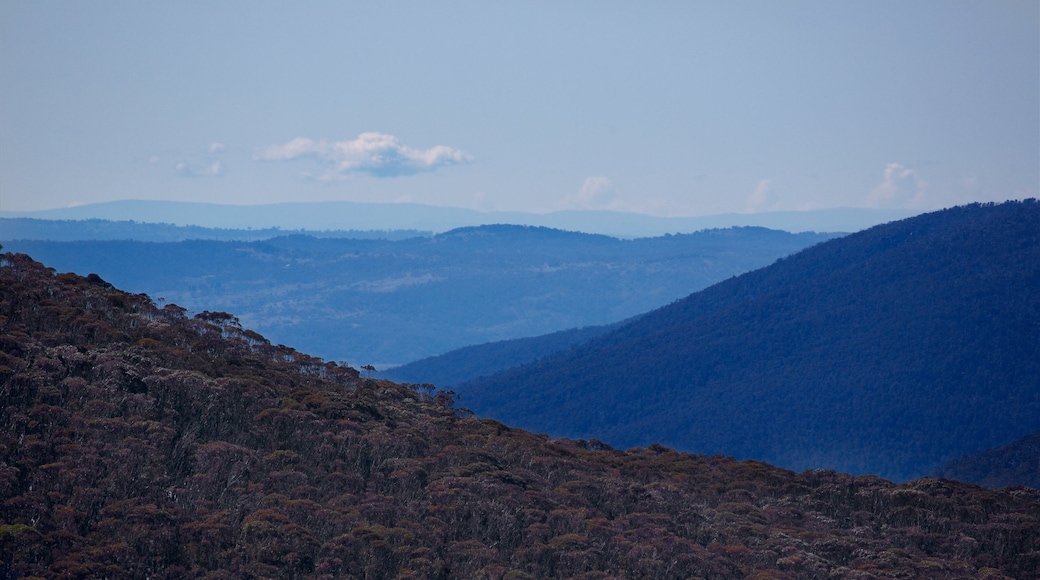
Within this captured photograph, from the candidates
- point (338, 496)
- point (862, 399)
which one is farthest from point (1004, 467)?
point (338, 496)

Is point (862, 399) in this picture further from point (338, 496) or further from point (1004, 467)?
point (338, 496)

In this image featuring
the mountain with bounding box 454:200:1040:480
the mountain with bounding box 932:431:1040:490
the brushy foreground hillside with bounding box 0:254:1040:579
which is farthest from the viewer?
the mountain with bounding box 454:200:1040:480

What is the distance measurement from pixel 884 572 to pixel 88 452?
2474 cm

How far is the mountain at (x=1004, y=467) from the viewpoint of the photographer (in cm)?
11556

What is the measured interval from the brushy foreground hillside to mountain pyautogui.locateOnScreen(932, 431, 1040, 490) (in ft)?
246

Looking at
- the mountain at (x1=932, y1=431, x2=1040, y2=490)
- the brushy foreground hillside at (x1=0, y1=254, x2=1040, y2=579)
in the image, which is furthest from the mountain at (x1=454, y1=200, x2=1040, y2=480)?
the brushy foreground hillside at (x1=0, y1=254, x2=1040, y2=579)

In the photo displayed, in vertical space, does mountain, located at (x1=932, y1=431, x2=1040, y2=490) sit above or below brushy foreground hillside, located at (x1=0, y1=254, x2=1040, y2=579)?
below

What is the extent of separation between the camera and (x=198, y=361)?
43.6 metres

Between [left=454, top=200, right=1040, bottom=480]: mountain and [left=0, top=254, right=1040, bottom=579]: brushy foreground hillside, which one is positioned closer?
[left=0, top=254, right=1040, bottom=579]: brushy foreground hillside

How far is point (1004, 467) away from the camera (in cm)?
12069

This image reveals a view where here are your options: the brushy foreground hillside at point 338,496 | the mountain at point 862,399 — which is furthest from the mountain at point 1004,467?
the brushy foreground hillside at point 338,496

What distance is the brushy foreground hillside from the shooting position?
27.8 meters

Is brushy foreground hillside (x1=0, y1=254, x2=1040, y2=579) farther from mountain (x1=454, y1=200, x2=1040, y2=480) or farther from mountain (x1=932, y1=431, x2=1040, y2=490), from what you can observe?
mountain (x1=454, y1=200, x2=1040, y2=480)

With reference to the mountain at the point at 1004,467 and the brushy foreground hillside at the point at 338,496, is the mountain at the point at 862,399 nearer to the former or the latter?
the mountain at the point at 1004,467
